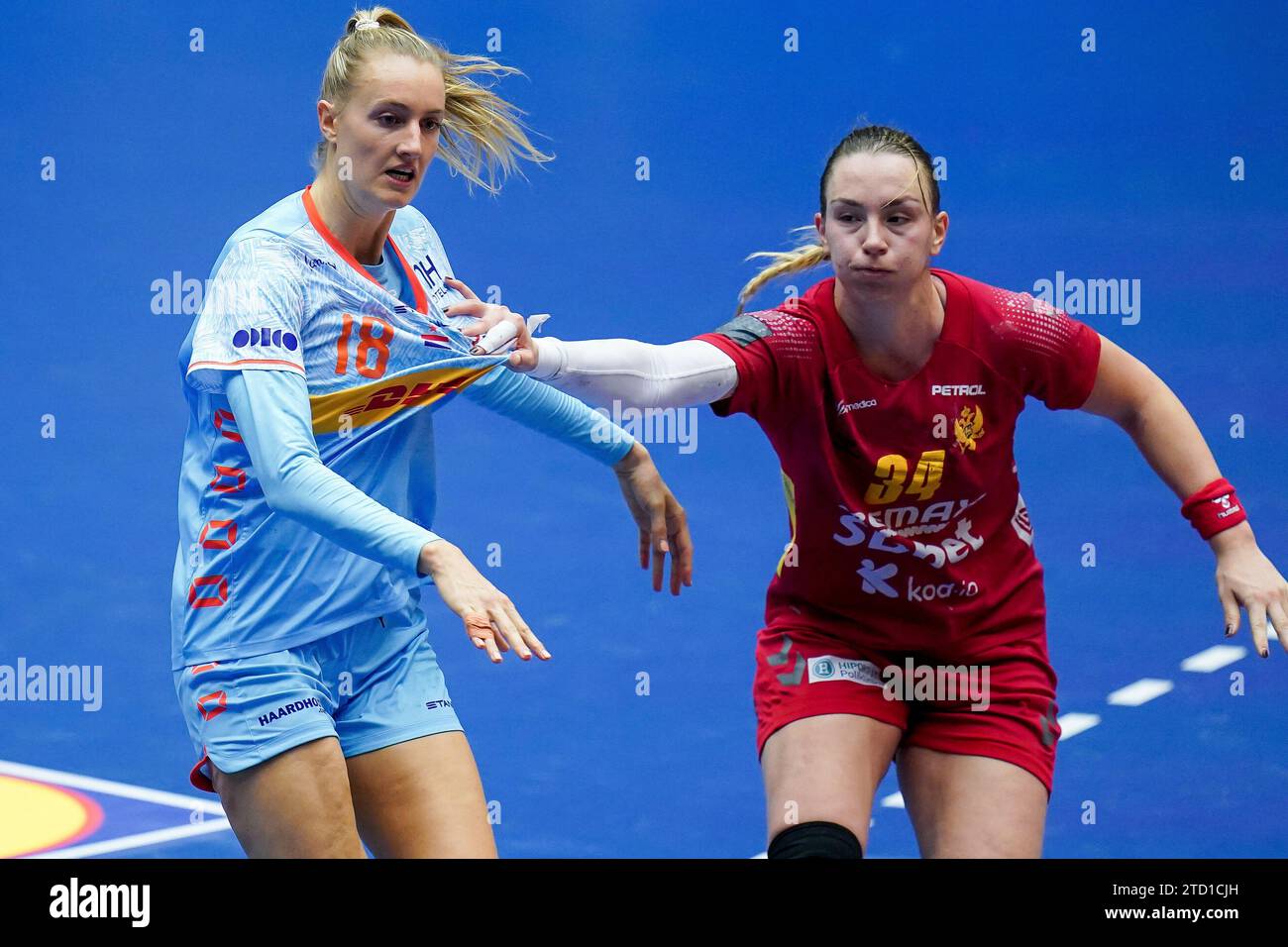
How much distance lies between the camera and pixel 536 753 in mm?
6680

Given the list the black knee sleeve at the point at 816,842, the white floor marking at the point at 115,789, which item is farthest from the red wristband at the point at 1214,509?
the white floor marking at the point at 115,789

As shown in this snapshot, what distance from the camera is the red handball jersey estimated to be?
4320mm

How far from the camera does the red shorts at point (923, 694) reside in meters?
4.34

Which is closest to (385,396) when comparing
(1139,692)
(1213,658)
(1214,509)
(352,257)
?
(352,257)

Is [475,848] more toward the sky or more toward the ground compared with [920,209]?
more toward the ground

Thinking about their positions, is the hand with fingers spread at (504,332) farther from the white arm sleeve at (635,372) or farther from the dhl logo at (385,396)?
the dhl logo at (385,396)

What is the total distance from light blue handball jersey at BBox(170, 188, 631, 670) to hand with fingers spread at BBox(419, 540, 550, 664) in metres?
0.35

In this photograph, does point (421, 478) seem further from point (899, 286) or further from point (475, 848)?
point (899, 286)

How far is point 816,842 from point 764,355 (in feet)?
3.42

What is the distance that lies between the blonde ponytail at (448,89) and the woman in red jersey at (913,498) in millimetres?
849

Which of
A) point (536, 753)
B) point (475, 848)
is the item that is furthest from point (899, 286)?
point (536, 753)

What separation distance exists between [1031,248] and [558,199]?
2331 mm

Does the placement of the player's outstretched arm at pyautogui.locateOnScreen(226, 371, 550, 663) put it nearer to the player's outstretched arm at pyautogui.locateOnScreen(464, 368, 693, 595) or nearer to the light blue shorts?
the light blue shorts

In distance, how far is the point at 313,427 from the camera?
428cm
